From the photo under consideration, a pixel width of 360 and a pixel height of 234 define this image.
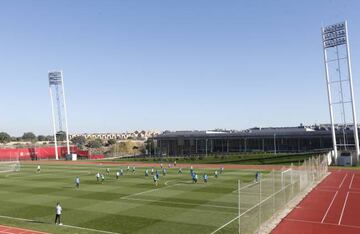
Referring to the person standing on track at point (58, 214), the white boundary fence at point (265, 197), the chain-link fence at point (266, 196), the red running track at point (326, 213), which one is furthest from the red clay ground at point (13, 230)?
the red running track at point (326, 213)

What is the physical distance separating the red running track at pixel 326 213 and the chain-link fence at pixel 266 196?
1041 millimetres

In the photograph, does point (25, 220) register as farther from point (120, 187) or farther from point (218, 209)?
point (120, 187)

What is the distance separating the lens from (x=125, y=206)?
108ft

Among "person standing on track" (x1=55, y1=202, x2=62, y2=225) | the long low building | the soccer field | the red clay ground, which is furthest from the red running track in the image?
the long low building

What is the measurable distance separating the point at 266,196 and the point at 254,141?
9801 cm

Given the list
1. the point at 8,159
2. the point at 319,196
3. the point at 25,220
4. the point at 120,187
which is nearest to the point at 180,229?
the point at 25,220

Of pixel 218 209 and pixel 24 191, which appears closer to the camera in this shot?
pixel 218 209

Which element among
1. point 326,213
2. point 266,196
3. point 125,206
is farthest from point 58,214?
point 326,213

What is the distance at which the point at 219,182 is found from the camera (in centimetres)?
4778

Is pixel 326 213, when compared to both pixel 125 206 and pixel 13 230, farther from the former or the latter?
pixel 13 230

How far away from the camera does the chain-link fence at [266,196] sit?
78.3 feet

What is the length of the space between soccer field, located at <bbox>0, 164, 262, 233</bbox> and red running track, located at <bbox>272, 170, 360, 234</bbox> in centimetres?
396

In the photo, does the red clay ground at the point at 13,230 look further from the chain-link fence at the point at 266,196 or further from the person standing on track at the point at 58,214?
the chain-link fence at the point at 266,196

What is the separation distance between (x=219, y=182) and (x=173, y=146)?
3549 inches
